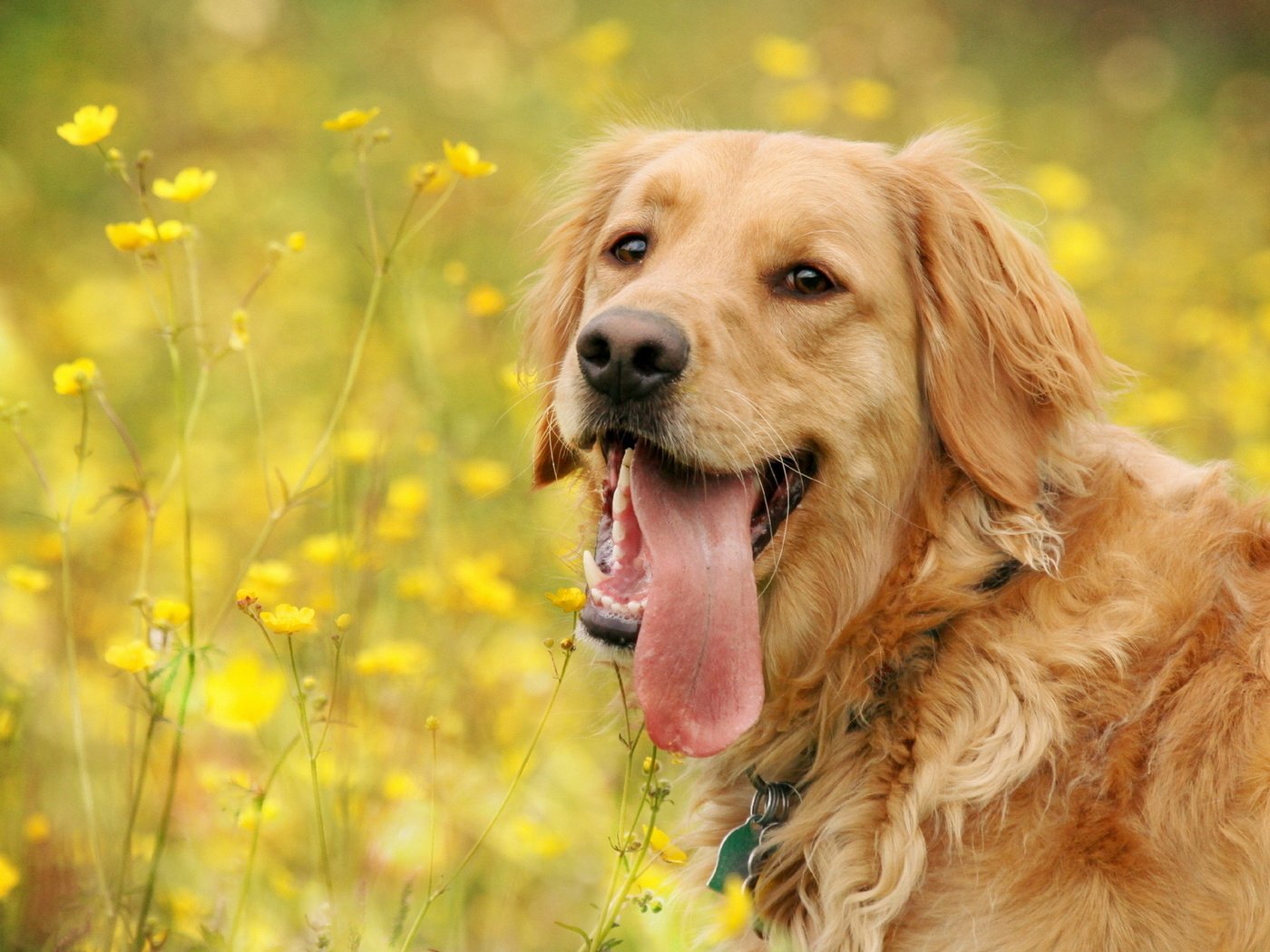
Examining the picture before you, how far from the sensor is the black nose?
9.16 ft

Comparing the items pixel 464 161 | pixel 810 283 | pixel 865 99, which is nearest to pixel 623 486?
pixel 810 283

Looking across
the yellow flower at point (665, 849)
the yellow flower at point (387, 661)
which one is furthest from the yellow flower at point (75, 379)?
the yellow flower at point (665, 849)

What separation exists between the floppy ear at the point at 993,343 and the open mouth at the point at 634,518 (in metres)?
0.37

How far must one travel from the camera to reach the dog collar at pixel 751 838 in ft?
9.83

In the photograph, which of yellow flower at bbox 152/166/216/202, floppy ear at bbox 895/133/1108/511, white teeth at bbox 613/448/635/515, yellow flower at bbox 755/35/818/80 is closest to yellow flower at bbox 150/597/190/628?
yellow flower at bbox 152/166/216/202

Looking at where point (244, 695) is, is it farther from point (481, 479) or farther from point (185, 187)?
point (481, 479)

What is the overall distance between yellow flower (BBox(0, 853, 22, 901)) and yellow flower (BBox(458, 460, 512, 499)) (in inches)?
62.1

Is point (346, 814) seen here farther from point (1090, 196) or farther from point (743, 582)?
point (1090, 196)

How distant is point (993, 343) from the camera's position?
10.4 feet

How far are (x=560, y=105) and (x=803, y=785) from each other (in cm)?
437

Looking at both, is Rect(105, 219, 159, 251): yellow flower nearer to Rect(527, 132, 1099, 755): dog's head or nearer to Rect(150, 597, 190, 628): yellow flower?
Rect(150, 597, 190, 628): yellow flower

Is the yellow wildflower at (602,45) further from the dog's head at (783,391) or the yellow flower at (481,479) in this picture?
the dog's head at (783,391)

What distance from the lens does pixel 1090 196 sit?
862cm

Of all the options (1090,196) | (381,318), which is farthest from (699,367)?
(1090,196)
